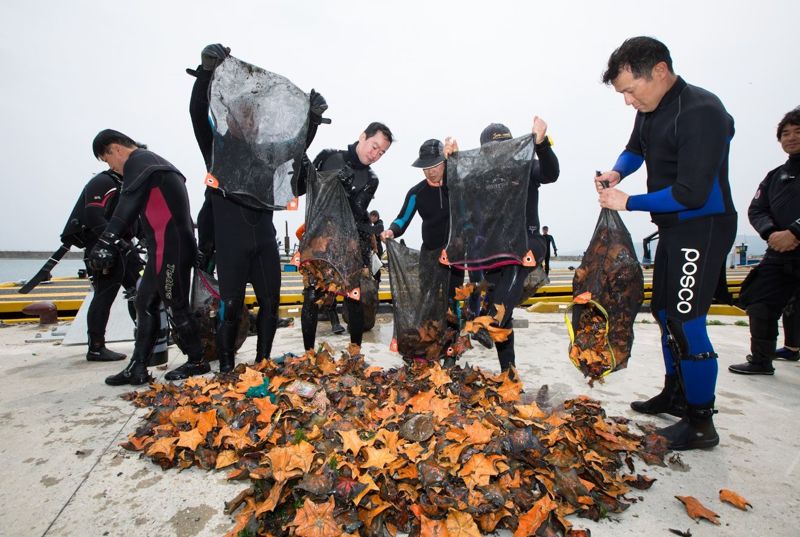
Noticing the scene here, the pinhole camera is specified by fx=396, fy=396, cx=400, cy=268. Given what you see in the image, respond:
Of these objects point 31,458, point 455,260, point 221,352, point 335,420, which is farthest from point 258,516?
point 455,260

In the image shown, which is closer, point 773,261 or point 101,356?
point 773,261

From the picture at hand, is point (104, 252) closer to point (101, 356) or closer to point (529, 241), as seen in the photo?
point (101, 356)

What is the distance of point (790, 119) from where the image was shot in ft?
11.0

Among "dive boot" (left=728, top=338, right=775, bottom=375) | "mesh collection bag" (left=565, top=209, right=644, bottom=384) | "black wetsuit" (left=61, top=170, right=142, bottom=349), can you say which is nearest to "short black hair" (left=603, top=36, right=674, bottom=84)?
"mesh collection bag" (left=565, top=209, right=644, bottom=384)

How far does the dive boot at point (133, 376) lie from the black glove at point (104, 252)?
2.56ft

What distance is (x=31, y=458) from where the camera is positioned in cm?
187

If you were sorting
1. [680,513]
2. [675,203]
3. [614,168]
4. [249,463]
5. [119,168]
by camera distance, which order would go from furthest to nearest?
[119,168] → [614,168] → [675,203] → [249,463] → [680,513]

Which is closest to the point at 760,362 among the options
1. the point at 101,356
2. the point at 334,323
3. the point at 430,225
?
the point at 430,225

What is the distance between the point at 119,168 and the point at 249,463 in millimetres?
2964

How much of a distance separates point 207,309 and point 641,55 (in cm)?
359

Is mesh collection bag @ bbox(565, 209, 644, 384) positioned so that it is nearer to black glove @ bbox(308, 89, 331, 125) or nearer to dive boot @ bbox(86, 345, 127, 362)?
black glove @ bbox(308, 89, 331, 125)

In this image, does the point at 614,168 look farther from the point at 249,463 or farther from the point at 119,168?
the point at 119,168

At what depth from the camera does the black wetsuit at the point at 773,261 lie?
343 centimetres

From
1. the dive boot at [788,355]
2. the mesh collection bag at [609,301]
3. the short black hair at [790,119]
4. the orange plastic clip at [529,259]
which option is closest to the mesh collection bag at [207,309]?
the orange plastic clip at [529,259]
